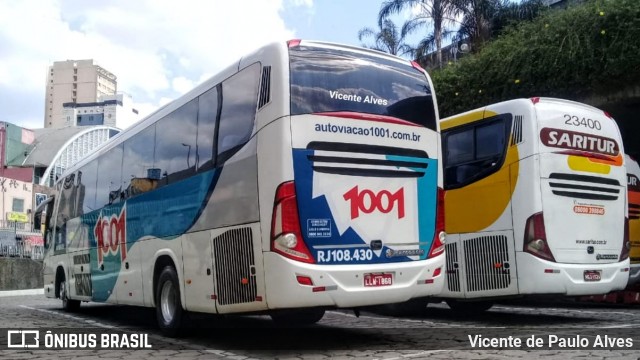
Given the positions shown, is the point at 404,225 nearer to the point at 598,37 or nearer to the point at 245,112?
the point at 245,112

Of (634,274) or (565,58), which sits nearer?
(634,274)

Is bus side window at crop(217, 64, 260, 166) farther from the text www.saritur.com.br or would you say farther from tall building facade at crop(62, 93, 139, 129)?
tall building facade at crop(62, 93, 139, 129)

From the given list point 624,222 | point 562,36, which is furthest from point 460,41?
point 624,222

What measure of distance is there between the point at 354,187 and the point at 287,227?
0.95 meters

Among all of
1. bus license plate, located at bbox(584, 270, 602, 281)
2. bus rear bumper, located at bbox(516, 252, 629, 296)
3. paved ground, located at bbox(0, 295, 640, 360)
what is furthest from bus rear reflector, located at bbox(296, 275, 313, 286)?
bus license plate, located at bbox(584, 270, 602, 281)

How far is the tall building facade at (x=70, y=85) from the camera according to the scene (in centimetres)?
15412

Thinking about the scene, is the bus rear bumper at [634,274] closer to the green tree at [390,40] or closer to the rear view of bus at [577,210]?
the rear view of bus at [577,210]

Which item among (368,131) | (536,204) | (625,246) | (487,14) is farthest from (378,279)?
(487,14)

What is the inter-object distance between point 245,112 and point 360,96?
1.34 metres

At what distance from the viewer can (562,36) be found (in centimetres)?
1598

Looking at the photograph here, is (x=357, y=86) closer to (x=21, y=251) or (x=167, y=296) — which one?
(x=167, y=296)

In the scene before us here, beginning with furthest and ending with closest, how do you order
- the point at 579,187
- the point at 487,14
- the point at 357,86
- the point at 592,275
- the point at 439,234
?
the point at 487,14 → the point at 579,187 → the point at 592,275 → the point at 439,234 → the point at 357,86

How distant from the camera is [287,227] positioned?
21.4ft

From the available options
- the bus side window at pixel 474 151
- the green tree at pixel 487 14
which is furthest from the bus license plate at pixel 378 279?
the green tree at pixel 487 14
